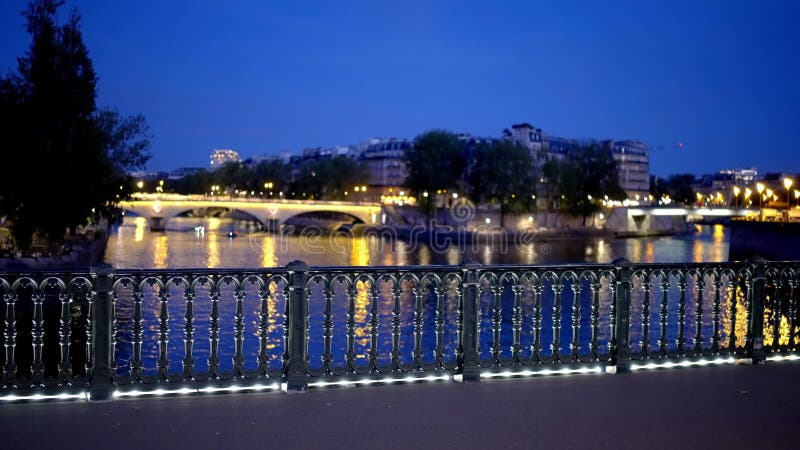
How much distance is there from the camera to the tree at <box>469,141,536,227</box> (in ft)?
268

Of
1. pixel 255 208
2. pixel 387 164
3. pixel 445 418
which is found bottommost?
pixel 445 418

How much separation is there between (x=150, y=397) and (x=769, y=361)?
19.8ft

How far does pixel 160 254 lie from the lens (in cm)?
4788

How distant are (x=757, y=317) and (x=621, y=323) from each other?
162cm

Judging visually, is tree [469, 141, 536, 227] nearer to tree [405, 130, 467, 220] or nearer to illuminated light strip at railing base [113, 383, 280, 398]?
tree [405, 130, 467, 220]

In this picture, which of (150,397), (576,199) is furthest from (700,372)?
(576,199)

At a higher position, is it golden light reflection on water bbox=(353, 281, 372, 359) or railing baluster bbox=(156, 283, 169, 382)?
railing baluster bbox=(156, 283, 169, 382)

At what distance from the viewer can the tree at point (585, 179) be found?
87.6 metres

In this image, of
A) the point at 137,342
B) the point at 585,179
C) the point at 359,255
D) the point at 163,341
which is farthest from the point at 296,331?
the point at 585,179

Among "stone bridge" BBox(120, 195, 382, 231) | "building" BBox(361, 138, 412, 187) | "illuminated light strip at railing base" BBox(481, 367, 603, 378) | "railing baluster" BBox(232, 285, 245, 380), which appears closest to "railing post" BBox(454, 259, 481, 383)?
"illuminated light strip at railing base" BBox(481, 367, 603, 378)

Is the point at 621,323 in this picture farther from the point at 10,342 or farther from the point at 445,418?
the point at 10,342

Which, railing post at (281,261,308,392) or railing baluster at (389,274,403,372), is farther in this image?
railing baluster at (389,274,403,372)

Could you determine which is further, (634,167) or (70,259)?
(634,167)

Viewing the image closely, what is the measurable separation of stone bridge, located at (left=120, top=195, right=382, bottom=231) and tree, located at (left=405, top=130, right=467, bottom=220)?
9006 mm
